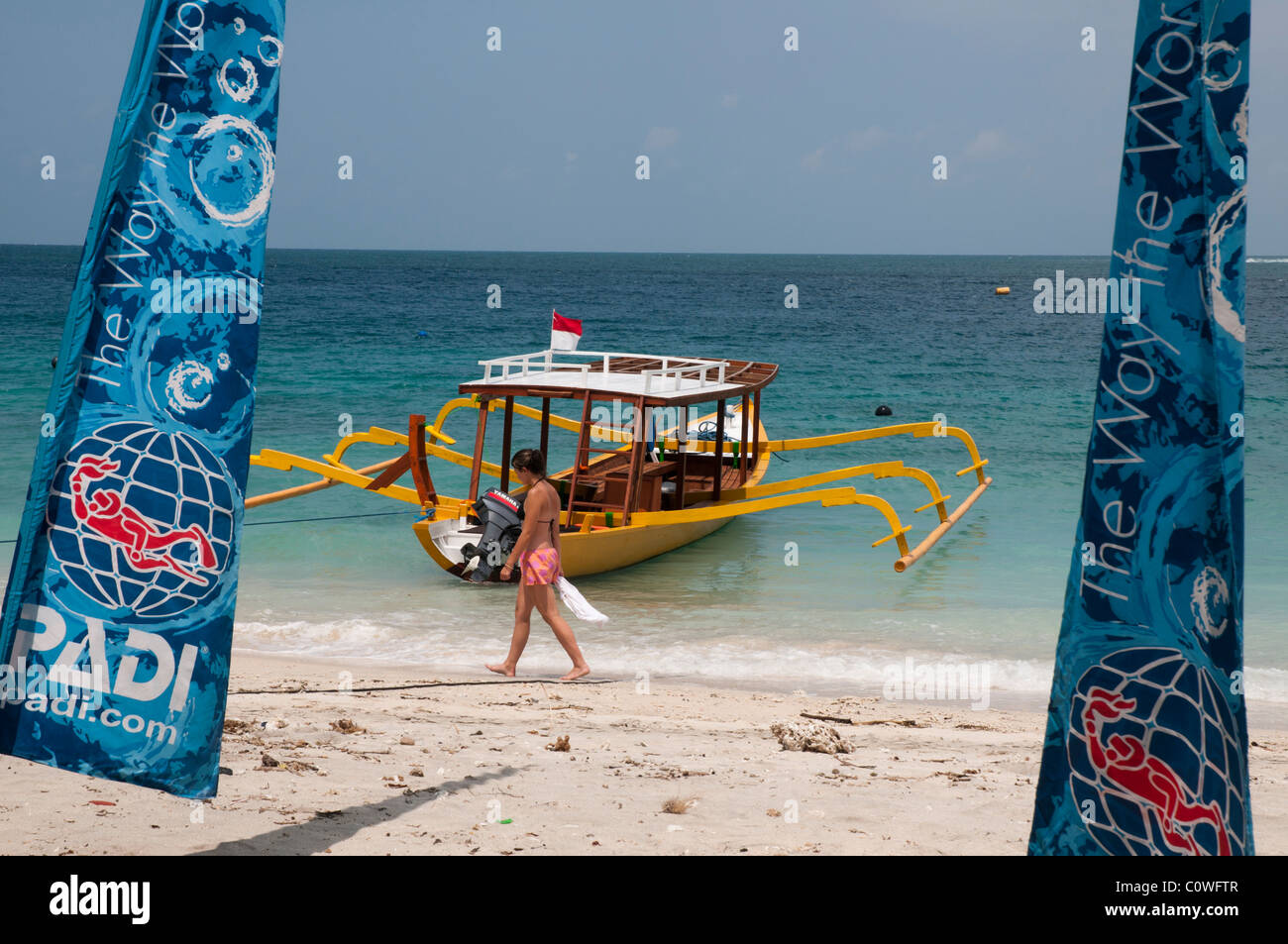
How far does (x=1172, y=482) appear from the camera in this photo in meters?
2.43

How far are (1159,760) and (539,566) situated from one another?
4718 millimetres

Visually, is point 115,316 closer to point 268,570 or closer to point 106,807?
point 106,807

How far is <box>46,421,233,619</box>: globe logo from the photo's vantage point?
9.88ft

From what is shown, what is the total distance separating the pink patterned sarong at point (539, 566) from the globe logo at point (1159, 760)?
4.59m

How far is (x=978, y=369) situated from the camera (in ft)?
114

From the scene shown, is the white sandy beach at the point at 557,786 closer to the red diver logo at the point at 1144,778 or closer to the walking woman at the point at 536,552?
the walking woman at the point at 536,552

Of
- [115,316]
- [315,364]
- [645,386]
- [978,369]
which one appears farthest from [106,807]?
[978,369]

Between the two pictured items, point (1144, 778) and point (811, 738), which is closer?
point (1144, 778)

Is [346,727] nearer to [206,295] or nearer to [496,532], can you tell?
[206,295]

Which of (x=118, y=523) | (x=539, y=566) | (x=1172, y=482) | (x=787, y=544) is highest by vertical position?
(x=1172, y=482)

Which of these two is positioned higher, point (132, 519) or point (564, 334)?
point (564, 334)

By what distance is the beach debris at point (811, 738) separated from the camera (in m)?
5.34

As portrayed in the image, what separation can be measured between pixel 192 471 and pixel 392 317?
53.3 meters
